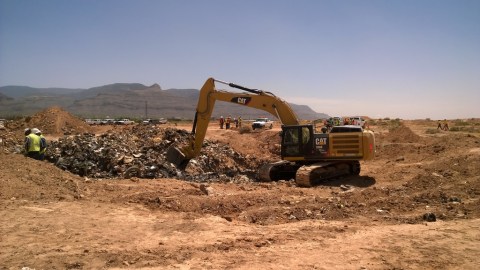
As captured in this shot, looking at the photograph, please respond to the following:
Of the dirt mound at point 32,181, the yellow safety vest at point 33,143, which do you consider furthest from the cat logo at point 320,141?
the yellow safety vest at point 33,143

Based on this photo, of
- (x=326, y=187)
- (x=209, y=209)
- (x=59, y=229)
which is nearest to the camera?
(x=59, y=229)

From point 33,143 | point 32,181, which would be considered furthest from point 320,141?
point 33,143

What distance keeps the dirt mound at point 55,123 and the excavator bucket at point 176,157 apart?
55.7 feet

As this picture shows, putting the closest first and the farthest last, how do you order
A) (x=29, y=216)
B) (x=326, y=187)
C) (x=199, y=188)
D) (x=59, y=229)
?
(x=59, y=229)
(x=29, y=216)
(x=199, y=188)
(x=326, y=187)

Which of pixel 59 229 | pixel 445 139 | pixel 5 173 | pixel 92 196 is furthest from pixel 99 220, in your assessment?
pixel 445 139

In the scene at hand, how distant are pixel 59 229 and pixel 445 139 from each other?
21.6 meters

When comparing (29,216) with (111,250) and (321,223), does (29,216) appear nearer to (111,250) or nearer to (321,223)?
(111,250)

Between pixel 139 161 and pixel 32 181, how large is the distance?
5117 mm

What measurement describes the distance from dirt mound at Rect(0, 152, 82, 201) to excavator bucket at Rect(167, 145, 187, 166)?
13.4 ft

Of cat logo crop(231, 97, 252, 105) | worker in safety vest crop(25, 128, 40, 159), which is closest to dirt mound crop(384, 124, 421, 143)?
cat logo crop(231, 97, 252, 105)

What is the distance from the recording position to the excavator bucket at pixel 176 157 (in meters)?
14.8

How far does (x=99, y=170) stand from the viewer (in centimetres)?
1432

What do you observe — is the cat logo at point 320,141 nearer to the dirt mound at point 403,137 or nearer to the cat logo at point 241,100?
the cat logo at point 241,100

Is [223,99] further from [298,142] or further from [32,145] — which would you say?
[32,145]
